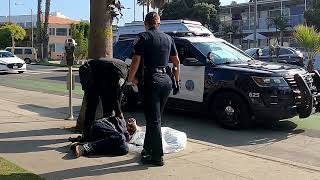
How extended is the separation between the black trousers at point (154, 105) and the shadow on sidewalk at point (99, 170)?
0.95 feet

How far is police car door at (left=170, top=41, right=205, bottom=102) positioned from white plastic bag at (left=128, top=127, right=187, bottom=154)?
8.25ft

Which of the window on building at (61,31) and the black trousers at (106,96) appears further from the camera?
the window on building at (61,31)

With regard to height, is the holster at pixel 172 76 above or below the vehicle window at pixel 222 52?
below

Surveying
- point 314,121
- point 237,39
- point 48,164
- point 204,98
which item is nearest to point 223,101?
point 204,98

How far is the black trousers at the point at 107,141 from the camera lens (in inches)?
261

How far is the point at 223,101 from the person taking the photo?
9.10 metres

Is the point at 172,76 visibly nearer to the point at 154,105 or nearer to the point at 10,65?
the point at 154,105

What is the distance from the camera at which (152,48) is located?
6090 mm

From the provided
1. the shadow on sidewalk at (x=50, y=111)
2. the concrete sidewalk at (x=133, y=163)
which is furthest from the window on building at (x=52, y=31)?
the concrete sidewalk at (x=133, y=163)

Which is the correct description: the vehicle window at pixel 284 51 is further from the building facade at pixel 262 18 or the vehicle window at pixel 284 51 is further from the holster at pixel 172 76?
the building facade at pixel 262 18

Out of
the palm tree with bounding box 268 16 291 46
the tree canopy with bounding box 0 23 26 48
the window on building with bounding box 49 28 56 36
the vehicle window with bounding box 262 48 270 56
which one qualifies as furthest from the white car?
the window on building with bounding box 49 28 56 36

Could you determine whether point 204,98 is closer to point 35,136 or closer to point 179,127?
Answer: point 179,127

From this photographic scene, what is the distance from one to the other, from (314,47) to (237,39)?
34.7m

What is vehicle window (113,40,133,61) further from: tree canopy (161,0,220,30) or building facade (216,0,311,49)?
tree canopy (161,0,220,30)
